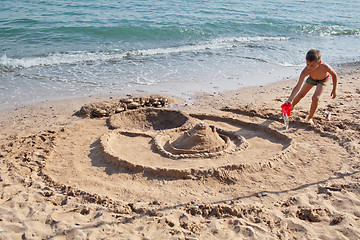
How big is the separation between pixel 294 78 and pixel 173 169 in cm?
619

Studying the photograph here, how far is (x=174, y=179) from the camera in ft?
13.1

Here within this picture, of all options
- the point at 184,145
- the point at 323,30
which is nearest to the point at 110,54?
the point at 184,145

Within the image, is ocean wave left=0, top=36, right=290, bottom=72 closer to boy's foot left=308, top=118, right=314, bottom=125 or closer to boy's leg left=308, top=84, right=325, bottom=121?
boy's leg left=308, top=84, right=325, bottom=121

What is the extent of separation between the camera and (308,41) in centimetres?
1430

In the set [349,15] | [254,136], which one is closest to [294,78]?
[254,136]

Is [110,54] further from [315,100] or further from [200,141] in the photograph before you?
[315,100]

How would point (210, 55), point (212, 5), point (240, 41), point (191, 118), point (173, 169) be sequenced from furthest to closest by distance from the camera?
point (212, 5) → point (240, 41) → point (210, 55) → point (191, 118) → point (173, 169)

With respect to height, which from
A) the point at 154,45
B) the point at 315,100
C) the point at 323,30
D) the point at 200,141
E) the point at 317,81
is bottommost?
the point at 200,141

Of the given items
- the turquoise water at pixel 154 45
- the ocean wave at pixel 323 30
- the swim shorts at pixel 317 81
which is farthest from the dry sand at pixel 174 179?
the ocean wave at pixel 323 30

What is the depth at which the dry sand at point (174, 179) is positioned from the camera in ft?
10.1

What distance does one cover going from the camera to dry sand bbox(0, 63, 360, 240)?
10.1 feet

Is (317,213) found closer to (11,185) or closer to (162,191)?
(162,191)

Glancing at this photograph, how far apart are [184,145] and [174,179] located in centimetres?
89

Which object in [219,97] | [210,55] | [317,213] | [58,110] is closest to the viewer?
[317,213]
